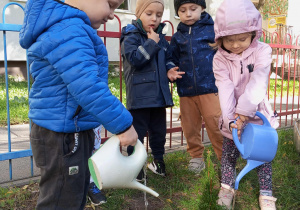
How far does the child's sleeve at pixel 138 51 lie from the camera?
254 cm

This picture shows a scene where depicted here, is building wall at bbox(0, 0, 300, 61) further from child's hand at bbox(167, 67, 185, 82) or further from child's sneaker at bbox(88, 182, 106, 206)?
child's sneaker at bbox(88, 182, 106, 206)

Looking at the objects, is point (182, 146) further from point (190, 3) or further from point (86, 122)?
point (86, 122)

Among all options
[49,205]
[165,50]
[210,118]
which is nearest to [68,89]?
[49,205]

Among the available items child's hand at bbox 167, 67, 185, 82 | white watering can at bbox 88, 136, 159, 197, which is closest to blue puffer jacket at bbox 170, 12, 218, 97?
child's hand at bbox 167, 67, 185, 82

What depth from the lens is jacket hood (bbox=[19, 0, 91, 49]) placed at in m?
1.49

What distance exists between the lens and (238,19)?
2250 millimetres

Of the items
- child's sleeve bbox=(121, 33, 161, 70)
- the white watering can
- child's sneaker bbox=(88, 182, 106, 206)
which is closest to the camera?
the white watering can

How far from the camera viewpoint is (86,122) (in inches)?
64.1

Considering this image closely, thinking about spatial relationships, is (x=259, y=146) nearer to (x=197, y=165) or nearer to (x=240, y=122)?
(x=240, y=122)

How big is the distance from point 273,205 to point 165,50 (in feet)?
5.04

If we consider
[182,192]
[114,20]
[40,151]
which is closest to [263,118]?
[182,192]

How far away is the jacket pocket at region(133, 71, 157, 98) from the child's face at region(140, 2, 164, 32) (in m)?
0.42

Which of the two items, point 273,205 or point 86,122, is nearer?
point 86,122

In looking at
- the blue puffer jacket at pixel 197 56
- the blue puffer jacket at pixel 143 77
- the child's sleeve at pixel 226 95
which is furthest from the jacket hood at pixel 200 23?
the child's sleeve at pixel 226 95
